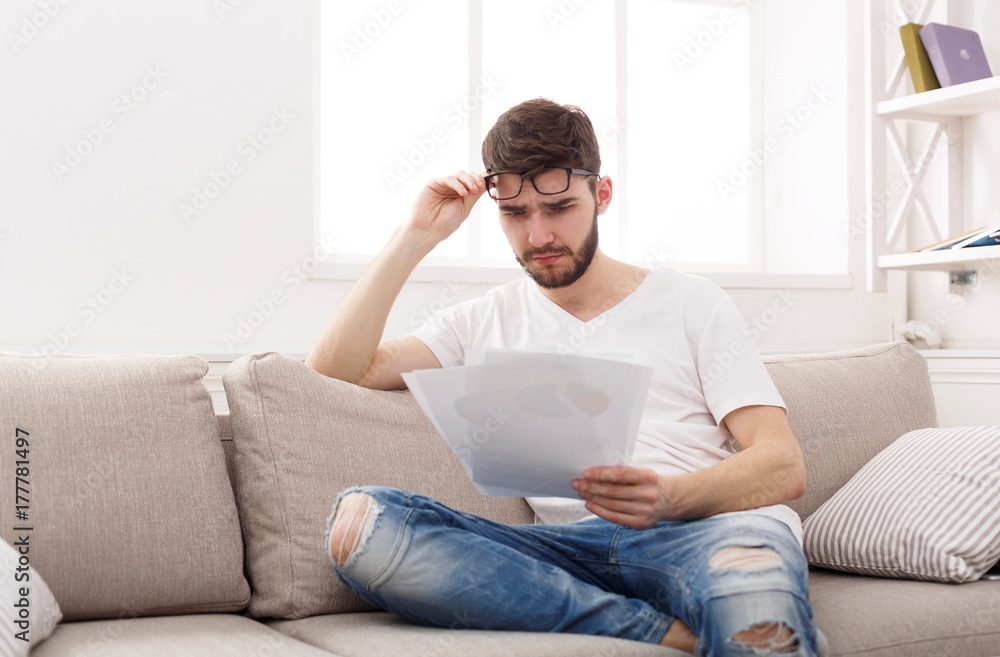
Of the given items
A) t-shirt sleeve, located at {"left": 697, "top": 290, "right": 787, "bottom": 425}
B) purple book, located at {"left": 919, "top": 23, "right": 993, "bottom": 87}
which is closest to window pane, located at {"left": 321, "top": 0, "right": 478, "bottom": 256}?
purple book, located at {"left": 919, "top": 23, "right": 993, "bottom": 87}

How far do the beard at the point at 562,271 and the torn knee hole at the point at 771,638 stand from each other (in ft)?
2.33

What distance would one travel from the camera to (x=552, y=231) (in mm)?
1658

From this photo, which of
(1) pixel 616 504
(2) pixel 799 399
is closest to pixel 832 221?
(2) pixel 799 399

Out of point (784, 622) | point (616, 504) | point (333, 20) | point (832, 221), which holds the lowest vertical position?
point (784, 622)

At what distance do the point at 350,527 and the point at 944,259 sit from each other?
81.6 inches

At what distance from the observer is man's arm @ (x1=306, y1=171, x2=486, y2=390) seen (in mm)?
1694

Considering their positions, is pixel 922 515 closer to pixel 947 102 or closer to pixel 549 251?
pixel 549 251

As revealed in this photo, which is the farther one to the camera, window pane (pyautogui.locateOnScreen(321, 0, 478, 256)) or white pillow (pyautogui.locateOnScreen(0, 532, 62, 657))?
window pane (pyautogui.locateOnScreen(321, 0, 478, 256))

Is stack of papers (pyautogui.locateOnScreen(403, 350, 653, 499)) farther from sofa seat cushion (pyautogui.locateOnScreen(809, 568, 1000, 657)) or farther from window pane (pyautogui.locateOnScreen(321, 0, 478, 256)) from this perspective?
window pane (pyautogui.locateOnScreen(321, 0, 478, 256))

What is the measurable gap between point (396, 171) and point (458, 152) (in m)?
0.21

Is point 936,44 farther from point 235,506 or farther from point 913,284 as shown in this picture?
point 235,506

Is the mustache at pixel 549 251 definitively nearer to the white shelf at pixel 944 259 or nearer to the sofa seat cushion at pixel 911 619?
the sofa seat cushion at pixel 911 619

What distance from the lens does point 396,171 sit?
2.95 metres

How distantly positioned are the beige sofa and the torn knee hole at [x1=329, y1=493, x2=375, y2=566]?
0.12m
